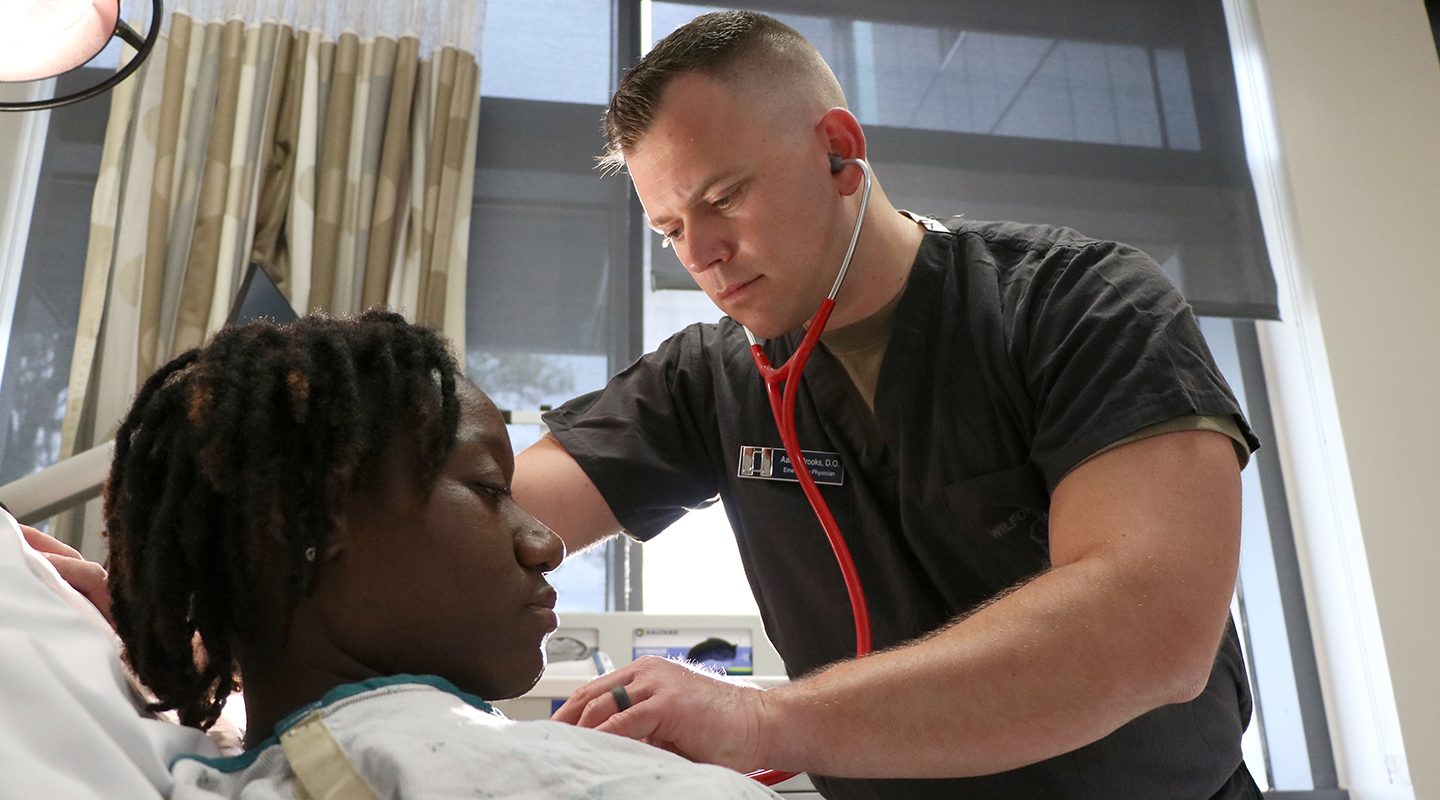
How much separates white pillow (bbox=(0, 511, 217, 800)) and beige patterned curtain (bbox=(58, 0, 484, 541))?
1.67 metres

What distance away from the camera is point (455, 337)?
2383mm

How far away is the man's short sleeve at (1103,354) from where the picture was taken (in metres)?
1.05

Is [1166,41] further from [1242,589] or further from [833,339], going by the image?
[833,339]

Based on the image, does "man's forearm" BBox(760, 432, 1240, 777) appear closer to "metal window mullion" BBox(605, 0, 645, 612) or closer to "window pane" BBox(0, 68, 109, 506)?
"metal window mullion" BBox(605, 0, 645, 612)

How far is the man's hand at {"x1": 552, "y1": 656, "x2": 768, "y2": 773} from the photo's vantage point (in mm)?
783

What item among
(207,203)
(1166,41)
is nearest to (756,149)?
(207,203)

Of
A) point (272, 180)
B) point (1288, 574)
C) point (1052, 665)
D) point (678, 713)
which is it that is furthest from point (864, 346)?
point (1288, 574)

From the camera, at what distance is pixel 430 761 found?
58cm

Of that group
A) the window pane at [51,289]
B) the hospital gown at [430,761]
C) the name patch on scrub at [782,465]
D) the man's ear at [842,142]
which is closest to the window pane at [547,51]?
the window pane at [51,289]

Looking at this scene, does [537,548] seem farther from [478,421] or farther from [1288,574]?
[1288,574]

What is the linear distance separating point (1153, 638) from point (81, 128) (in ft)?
8.71

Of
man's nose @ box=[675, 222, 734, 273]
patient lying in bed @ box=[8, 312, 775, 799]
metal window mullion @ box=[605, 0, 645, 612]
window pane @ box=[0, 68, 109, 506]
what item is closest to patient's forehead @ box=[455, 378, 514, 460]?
patient lying in bed @ box=[8, 312, 775, 799]

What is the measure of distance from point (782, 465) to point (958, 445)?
0.79ft

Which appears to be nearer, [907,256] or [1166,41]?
[907,256]
